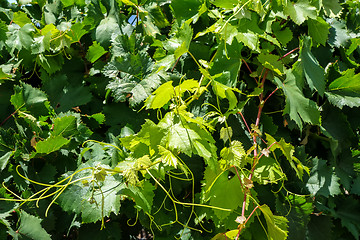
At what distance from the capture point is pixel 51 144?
1275mm

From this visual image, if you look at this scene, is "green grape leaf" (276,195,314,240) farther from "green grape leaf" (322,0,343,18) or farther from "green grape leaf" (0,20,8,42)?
"green grape leaf" (0,20,8,42)

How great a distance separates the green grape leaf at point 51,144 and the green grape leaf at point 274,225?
662mm

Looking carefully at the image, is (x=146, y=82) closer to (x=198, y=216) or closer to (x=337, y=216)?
(x=198, y=216)

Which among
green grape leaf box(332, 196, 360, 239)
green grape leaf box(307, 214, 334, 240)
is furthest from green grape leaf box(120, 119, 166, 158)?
green grape leaf box(332, 196, 360, 239)

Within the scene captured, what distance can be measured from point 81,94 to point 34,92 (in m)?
0.18

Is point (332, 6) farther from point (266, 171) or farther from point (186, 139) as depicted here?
point (186, 139)

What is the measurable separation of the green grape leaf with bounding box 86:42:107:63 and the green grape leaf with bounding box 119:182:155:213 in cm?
64

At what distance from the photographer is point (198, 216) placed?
127 cm

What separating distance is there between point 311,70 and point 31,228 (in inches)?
42.2

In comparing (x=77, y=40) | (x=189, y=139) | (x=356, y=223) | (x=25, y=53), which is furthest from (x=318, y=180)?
(x=25, y=53)

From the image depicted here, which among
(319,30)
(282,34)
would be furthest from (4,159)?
(319,30)

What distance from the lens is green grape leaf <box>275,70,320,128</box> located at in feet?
4.33

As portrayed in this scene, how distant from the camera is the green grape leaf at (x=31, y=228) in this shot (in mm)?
1188

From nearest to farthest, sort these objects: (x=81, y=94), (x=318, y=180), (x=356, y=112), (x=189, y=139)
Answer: (x=189, y=139) → (x=318, y=180) → (x=81, y=94) → (x=356, y=112)
